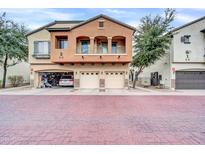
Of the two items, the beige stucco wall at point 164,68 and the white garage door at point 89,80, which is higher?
the beige stucco wall at point 164,68

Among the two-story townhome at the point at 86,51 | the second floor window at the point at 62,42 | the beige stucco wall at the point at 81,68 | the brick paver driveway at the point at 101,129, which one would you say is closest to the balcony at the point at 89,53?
the two-story townhome at the point at 86,51

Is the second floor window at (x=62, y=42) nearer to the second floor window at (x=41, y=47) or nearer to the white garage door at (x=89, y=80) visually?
the second floor window at (x=41, y=47)

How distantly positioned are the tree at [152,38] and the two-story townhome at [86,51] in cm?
145

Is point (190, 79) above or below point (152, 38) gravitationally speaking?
below

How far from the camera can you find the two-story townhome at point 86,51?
2500cm

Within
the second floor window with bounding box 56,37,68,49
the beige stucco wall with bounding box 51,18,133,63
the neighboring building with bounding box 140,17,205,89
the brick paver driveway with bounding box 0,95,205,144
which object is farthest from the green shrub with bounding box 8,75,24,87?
the brick paver driveway with bounding box 0,95,205,144

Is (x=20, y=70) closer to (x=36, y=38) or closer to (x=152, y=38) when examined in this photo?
(x=36, y=38)

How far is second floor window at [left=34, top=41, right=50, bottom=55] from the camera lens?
2692cm

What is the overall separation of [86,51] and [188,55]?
35.7ft

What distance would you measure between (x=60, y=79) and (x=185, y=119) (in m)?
21.1

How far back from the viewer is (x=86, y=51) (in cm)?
2631

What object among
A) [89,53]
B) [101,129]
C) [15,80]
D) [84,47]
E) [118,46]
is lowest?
[101,129]

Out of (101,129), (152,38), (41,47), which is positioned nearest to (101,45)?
(152,38)
